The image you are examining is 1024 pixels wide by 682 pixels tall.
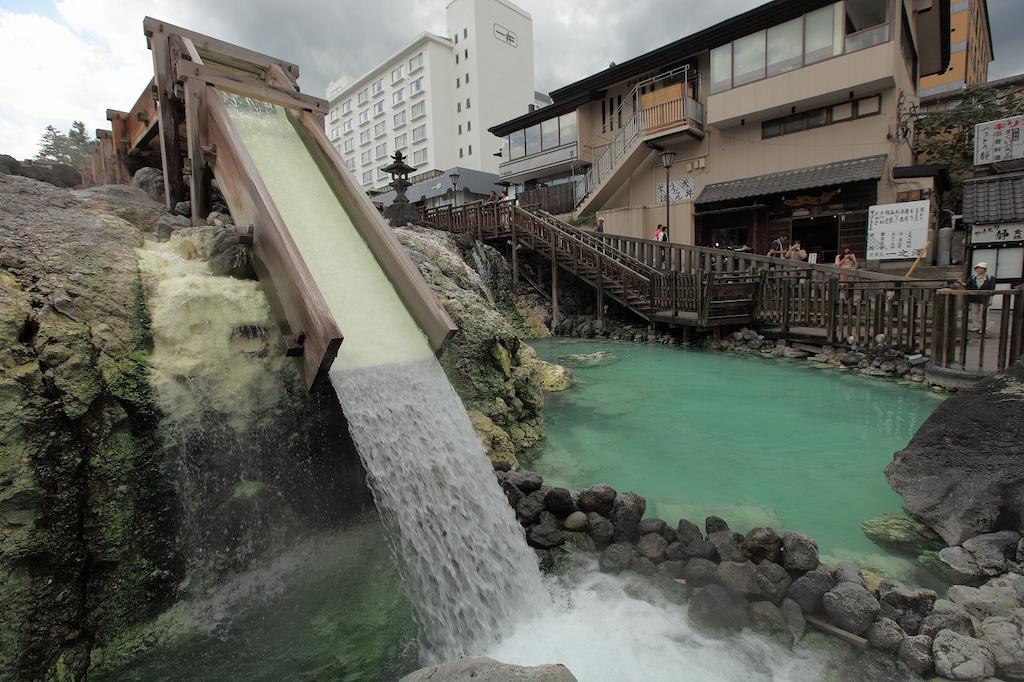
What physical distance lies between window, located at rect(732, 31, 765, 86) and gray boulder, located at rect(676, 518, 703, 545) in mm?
17892

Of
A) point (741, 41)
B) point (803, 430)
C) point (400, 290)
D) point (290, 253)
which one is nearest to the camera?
point (290, 253)

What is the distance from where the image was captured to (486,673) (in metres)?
1.98

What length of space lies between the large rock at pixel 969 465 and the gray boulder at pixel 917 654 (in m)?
1.49

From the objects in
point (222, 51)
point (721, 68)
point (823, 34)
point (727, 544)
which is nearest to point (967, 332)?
point (727, 544)

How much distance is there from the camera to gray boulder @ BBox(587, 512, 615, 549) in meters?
4.05

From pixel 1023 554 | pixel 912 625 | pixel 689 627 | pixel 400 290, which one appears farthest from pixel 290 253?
pixel 1023 554

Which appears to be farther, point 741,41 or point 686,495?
point 741,41

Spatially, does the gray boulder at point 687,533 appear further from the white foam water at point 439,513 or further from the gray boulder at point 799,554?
the white foam water at point 439,513

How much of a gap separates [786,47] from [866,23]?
8.22 feet

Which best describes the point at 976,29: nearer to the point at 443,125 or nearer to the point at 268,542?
the point at 443,125

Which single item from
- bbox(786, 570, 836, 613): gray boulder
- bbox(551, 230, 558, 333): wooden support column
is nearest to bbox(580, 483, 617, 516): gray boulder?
bbox(786, 570, 836, 613): gray boulder

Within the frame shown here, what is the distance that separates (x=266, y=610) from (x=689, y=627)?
2749 millimetres

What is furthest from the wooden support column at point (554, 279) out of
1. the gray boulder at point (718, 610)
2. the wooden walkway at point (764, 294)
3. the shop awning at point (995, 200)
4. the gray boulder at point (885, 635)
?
the gray boulder at point (885, 635)

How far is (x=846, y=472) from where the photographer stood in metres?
5.46
